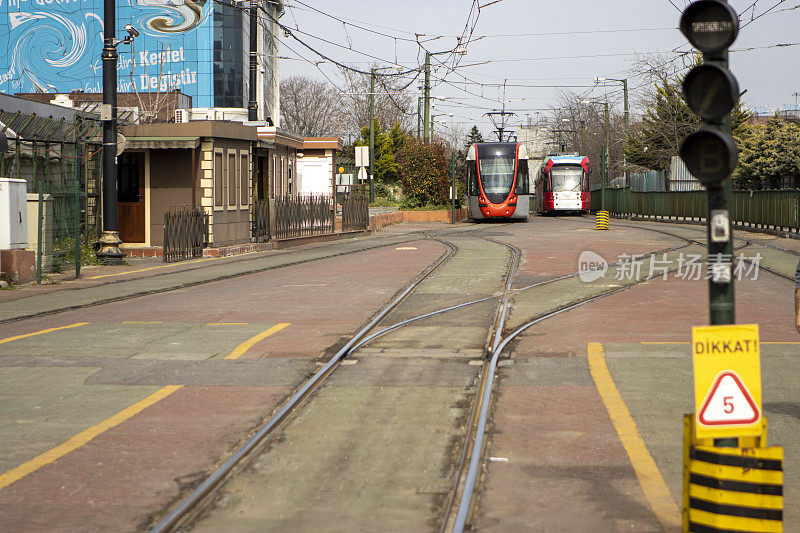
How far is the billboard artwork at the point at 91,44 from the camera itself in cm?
7175

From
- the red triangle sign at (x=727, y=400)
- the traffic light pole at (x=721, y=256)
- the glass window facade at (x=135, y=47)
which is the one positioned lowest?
the red triangle sign at (x=727, y=400)

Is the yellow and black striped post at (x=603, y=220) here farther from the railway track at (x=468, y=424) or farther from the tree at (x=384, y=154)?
the tree at (x=384, y=154)

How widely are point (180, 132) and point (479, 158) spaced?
21.6 m

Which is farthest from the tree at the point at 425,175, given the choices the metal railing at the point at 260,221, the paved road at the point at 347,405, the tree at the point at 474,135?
the tree at the point at 474,135

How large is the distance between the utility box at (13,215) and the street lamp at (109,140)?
390 cm

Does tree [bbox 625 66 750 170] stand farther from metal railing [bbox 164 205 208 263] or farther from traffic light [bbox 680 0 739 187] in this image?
traffic light [bbox 680 0 739 187]

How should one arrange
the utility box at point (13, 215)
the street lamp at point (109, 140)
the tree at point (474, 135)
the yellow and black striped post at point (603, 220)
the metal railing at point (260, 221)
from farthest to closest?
the tree at point (474, 135), the yellow and black striped post at point (603, 220), the metal railing at point (260, 221), the street lamp at point (109, 140), the utility box at point (13, 215)

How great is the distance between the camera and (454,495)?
17.6 feet

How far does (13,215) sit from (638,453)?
13469 millimetres

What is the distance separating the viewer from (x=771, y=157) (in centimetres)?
3884

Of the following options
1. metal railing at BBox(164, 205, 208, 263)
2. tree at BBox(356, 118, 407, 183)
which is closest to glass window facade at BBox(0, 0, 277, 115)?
tree at BBox(356, 118, 407, 183)

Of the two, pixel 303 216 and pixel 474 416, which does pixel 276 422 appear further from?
pixel 303 216

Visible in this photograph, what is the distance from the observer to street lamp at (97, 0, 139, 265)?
829 inches

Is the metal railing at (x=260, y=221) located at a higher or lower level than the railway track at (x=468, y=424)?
higher
